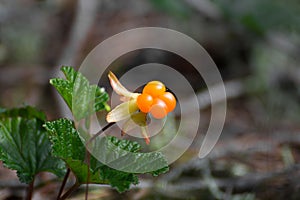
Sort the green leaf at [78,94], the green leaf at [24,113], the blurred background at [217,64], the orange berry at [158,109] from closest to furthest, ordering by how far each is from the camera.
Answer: the orange berry at [158,109] < the green leaf at [78,94] < the green leaf at [24,113] < the blurred background at [217,64]

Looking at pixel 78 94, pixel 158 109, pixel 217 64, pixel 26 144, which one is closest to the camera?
pixel 158 109

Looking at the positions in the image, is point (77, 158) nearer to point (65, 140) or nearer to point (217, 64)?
point (65, 140)

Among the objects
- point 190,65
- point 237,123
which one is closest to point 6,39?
point 190,65

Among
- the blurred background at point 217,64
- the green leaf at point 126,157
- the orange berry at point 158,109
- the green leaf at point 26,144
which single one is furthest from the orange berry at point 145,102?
the blurred background at point 217,64

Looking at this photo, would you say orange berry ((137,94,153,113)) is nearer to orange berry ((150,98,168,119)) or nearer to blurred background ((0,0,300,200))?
orange berry ((150,98,168,119))

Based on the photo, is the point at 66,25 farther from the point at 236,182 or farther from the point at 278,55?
the point at 236,182

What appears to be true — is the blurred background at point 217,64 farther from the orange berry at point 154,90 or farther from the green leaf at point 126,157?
the orange berry at point 154,90

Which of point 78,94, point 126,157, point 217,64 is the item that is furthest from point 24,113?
point 217,64
